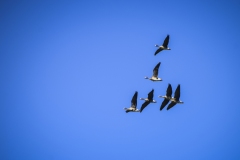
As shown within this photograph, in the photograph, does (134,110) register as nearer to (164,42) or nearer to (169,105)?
(169,105)

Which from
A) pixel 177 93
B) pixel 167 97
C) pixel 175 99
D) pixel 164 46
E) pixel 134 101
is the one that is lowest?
pixel 134 101

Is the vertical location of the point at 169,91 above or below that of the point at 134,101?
above

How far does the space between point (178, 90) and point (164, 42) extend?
25.4 ft

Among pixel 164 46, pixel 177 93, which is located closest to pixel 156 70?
pixel 164 46

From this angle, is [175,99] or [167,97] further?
[167,97]

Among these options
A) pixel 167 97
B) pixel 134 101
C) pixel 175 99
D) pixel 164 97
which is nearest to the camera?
pixel 175 99

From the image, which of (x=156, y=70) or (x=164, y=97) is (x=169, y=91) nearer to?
(x=164, y=97)

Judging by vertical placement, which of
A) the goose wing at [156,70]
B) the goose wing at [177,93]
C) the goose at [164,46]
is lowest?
the goose wing at [177,93]

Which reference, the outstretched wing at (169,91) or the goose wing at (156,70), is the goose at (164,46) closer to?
the goose wing at (156,70)

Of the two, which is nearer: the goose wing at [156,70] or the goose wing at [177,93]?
the goose wing at [177,93]

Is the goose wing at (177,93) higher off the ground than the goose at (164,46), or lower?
lower

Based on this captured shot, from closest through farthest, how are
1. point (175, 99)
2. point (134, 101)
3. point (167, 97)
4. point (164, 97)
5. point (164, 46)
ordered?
point (175, 99)
point (167, 97)
point (134, 101)
point (164, 97)
point (164, 46)

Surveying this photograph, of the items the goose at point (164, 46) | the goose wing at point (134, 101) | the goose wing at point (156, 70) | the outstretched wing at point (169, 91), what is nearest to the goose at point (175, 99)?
the outstretched wing at point (169, 91)

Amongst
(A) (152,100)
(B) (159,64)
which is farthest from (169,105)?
(B) (159,64)
